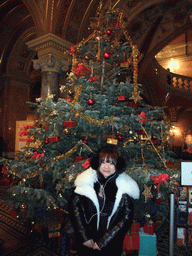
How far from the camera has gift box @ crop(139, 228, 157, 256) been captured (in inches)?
92.8

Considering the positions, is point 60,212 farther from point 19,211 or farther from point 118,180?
point 118,180

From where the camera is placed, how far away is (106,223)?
1.85 metres

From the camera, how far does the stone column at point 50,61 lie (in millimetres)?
5645

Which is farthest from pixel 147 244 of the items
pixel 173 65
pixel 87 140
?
pixel 173 65

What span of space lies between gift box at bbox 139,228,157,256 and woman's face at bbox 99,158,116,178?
1.16 metres

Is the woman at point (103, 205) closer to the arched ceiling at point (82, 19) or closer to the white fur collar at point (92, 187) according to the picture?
the white fur collar at point (92, 187)

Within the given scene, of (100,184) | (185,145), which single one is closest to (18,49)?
(100,184)

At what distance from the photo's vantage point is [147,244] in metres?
2.38

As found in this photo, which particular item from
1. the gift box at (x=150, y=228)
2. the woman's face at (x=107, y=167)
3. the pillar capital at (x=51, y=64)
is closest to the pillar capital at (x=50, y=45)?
the pillar capital at (x=51, y=64)

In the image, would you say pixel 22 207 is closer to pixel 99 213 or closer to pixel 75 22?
pixel 99 213

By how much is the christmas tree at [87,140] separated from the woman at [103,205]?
21.4 inches

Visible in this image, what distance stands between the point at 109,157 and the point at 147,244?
4.59 feet

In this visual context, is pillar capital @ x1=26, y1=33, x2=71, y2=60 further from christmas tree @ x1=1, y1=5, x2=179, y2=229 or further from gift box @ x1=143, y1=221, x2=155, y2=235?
gift box @ x1=143, y1=221, x2=155, y2=235

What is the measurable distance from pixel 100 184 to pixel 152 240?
118cm
